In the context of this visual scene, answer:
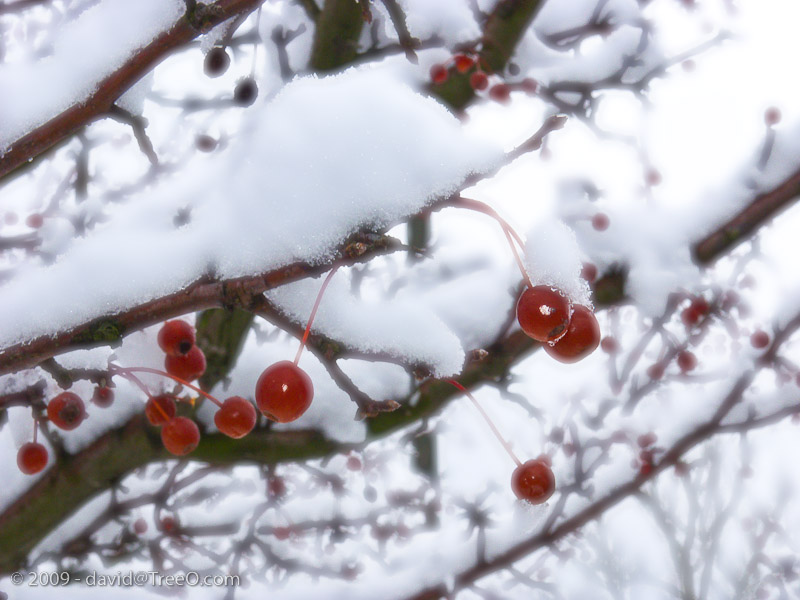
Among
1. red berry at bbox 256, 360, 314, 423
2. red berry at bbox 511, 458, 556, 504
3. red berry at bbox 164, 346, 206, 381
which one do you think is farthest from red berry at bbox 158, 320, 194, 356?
red berry at bbox 511, 458, 556, 504

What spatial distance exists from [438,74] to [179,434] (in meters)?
2.14

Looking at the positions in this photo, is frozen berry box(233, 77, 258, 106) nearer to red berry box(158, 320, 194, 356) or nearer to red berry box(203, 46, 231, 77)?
red berry box(203, 46, 231, 77)

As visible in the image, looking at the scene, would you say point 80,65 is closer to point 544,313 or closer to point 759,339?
point 544,313

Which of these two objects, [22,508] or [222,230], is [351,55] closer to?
[222,230]

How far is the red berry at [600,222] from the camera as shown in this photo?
8.03 feet

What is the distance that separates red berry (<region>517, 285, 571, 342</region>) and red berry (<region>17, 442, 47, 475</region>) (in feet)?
5.51

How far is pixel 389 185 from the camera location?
94cm

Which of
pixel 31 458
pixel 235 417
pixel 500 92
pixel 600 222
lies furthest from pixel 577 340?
pixel 500 92

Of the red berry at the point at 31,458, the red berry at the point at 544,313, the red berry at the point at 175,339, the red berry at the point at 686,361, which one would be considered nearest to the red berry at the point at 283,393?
the red berry at the point at 544,313

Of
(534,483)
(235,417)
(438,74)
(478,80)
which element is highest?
(438,74)

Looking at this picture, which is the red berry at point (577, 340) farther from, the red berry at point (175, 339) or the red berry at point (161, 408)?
the red berry at point (161, 408)

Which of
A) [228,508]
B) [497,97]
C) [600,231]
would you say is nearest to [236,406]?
[600,231]

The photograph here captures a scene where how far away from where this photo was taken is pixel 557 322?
1.05 metres

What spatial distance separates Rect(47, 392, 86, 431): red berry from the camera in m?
1.51
